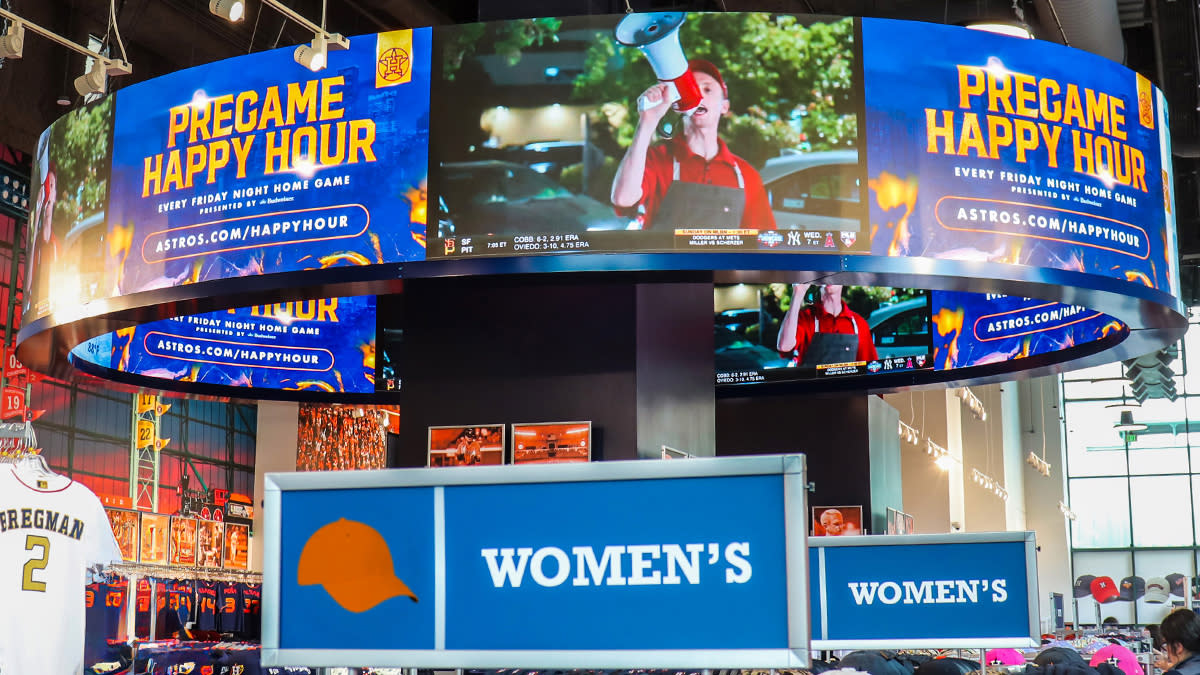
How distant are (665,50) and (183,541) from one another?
18224 millimetres

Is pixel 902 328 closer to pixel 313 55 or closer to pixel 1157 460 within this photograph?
pixel 313 55

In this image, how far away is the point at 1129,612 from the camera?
35750 mm

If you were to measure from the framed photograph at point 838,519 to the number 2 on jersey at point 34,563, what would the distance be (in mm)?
8571

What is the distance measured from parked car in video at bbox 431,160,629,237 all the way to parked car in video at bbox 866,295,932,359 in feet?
14.8

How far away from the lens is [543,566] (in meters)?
1.83

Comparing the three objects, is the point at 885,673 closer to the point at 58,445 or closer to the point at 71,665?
the point at 71,665

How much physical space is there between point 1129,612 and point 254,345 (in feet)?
105

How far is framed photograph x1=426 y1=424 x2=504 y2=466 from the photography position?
7.53 metres

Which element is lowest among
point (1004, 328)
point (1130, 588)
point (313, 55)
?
point (1130, 588)

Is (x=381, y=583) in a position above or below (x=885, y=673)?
above

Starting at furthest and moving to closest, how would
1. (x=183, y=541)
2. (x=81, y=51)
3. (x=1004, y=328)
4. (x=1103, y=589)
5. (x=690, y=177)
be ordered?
1. (x=183, y=541)
2. (x=1103, y=589)
3. (x=1004, y=328)
4. (x=81, y=51)
5. (x=690, y=177)

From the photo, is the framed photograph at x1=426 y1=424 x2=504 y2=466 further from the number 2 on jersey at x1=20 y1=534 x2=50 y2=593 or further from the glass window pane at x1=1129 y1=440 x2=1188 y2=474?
the glass window pane at x1=1129 y1=440 x2=1188 y2=474

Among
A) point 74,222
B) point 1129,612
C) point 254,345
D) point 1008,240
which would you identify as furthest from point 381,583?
point 1129,612

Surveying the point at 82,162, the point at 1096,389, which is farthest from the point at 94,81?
the point at 1096,389
